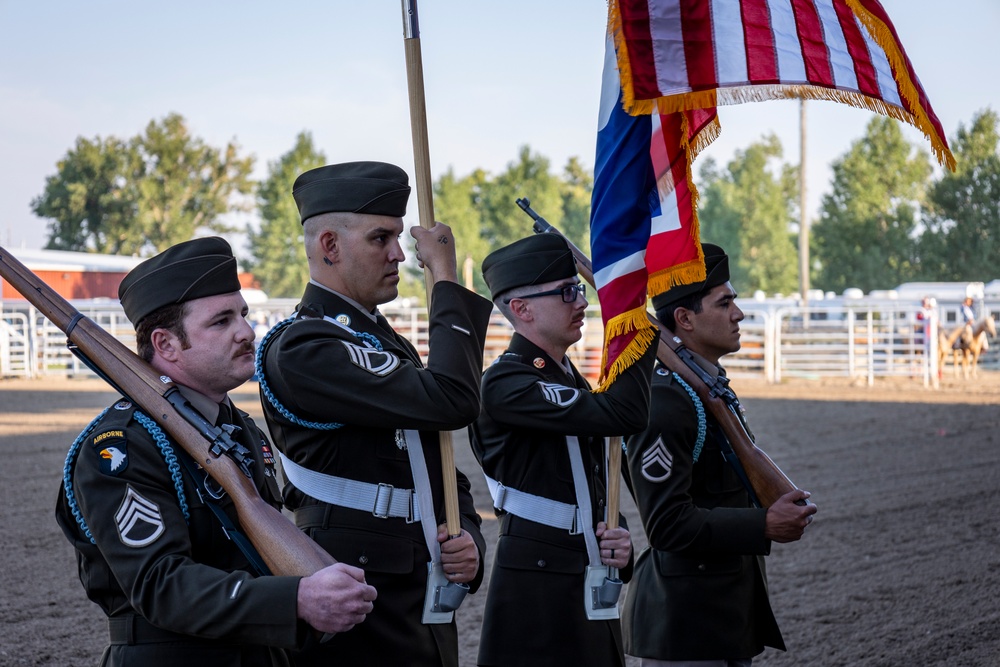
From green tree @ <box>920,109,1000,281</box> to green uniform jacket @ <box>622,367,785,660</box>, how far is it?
48593 mm

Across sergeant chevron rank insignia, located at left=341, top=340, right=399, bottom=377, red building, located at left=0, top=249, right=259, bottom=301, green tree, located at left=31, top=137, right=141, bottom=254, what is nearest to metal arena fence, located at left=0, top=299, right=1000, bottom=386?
red building, located at left=0, top=249, right=259, bottom=301

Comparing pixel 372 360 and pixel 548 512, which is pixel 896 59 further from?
pixel 372 360

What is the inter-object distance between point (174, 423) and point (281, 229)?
53339 millimetres

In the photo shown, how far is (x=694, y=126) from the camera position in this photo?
4.01 m

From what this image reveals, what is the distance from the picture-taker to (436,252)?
310 cm

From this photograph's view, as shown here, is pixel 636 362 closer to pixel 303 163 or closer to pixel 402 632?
pixel 402 632

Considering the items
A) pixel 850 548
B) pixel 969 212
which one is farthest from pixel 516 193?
pixel 850 548

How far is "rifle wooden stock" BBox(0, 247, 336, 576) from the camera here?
2.52 m

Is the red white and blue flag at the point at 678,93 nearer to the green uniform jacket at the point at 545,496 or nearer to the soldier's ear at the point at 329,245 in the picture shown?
the green uniform jacket at the point at 545,496

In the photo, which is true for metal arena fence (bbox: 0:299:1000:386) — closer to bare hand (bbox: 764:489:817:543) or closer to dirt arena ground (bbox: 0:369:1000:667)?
dirt arena ground (bbox: 0:369:1000:667)

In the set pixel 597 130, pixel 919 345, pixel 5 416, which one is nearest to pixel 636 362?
pixel 597 130

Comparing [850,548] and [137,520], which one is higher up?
[137,520]

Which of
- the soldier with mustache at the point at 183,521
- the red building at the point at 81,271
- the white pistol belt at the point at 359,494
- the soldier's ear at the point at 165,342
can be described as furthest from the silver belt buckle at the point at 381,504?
the red building at the point at 81,271

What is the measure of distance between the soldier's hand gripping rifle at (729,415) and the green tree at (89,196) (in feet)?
202
